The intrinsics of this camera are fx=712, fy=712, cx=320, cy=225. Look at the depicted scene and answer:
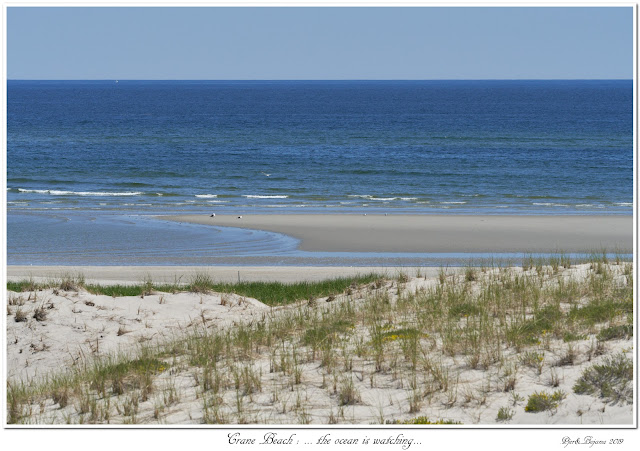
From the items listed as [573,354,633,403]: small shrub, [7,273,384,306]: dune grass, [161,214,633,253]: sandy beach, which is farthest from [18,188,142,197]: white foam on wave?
[573,354,633,403]: small shrub

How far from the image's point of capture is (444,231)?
78.2 feet

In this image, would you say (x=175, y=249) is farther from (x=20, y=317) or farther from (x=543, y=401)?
(x=543, y=401)

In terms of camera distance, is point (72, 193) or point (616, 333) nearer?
point (616, 333)

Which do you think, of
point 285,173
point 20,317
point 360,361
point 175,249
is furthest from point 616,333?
point 285,173

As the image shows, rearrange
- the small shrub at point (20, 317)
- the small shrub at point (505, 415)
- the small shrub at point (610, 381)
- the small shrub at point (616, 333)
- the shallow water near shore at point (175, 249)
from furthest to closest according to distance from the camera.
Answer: the shallow water near shore at point (175, 249) → the small shrub at point (20, 317) → the small shrub at point (616, 333) → the small shrub at point (610, 381) → the small shrub at point (505, 415)

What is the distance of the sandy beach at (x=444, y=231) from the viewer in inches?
833

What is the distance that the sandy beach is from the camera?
21156 mm

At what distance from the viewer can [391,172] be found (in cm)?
4112

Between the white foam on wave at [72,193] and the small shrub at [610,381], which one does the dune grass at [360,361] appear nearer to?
the small shrub at [610,381]

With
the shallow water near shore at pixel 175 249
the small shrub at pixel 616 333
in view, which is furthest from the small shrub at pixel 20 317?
the small shrub at pixel 616 333

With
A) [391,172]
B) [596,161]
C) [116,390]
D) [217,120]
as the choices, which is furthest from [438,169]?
[217,120]

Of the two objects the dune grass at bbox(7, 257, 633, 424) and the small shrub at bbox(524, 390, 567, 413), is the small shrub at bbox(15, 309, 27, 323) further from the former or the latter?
the small shrub at bbox(524, 390, 567, 413)

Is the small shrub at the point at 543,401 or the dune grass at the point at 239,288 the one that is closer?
the small shrub at the point at 543,401

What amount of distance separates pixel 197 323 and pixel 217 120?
75958mm
